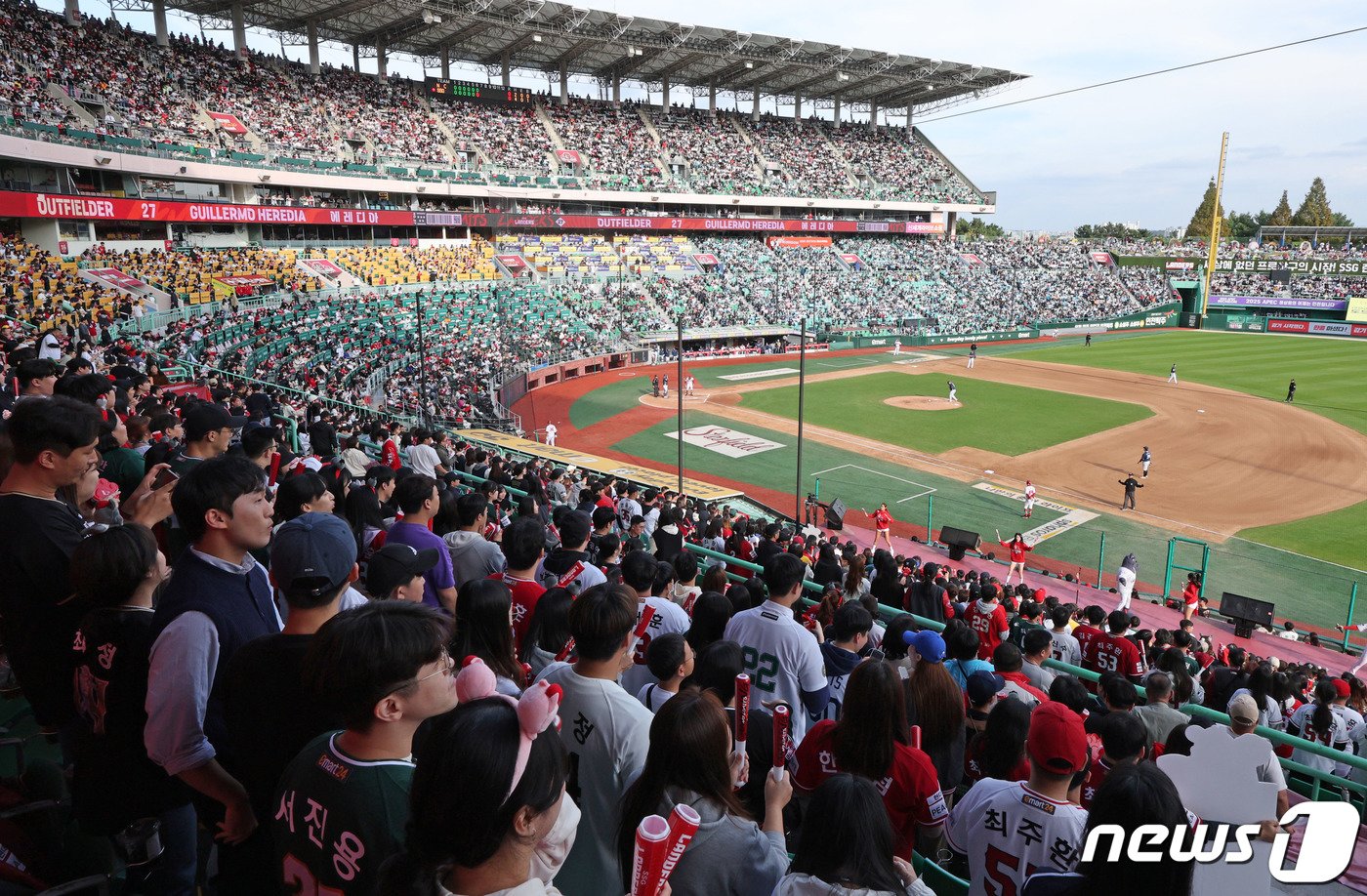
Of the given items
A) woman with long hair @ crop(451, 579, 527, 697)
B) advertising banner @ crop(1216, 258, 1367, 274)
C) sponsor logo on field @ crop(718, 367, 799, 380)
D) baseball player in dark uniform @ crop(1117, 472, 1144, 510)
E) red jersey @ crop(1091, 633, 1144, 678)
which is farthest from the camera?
advertising banner @ crop(1216, 258, 1367, 274)

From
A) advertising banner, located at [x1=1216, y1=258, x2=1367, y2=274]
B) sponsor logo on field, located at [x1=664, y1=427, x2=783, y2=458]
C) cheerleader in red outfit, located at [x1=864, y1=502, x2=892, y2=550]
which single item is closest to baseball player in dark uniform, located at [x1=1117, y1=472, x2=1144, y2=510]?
cheerleader in red outfit, located at [x1=864, y1=502, x2=892, y2=550]

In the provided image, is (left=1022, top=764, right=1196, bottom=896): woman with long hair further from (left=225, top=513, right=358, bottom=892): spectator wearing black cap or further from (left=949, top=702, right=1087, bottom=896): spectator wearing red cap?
(left=225, top=513, right=358, bottom=892): spectator wearing black cap

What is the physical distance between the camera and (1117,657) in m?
7.95

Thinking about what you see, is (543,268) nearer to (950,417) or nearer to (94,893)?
(950,417)

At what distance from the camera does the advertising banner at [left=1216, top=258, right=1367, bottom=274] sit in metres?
71.4

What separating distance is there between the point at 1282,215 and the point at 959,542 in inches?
5389

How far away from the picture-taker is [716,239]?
223 ft

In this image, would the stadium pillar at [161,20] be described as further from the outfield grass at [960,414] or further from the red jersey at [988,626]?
the red jersey at [988,626]

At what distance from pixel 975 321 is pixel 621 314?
3098cm

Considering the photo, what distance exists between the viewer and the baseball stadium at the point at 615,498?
271cm

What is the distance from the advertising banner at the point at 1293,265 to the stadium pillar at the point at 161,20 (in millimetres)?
86801

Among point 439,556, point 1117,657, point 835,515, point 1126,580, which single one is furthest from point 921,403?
point 439,556

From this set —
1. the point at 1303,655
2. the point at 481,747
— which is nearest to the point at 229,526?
the point at 481,747

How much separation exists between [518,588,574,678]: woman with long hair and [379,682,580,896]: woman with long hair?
9.21 ft
